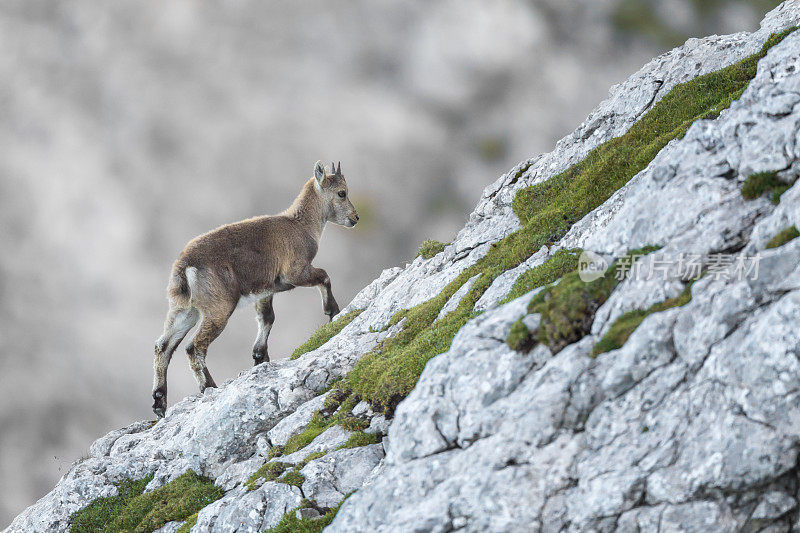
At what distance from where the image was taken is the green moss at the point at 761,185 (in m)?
9.34

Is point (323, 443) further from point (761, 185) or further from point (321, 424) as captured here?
point (761, 185)

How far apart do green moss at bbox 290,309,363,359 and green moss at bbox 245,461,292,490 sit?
8.80 m

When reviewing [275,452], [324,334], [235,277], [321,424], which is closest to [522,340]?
[321,424]

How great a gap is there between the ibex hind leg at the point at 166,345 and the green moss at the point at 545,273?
12.8 metres

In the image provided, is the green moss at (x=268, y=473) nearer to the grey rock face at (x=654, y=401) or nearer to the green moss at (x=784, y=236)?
the grey rock face at (x=654, y=401)

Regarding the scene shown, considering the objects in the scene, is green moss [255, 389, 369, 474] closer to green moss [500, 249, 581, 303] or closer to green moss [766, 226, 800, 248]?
green moss [500, 249, 581, 303]

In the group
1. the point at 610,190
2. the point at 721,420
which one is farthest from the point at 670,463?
the point at 610,190

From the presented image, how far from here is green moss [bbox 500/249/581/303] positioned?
13.9 m

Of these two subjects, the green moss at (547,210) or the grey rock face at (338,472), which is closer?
the grey rock face at (338,472)

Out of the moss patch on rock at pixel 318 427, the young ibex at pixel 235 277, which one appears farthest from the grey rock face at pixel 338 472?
the young ibex at pixel 235 277

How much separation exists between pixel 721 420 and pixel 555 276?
21.7 ft

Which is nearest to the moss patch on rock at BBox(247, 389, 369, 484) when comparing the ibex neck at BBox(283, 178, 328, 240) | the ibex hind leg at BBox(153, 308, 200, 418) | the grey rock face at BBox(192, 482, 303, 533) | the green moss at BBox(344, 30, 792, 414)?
the grey rock face at BBox(192, 482, 303, 533)

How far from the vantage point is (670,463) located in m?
7.59

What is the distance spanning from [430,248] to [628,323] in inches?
644
